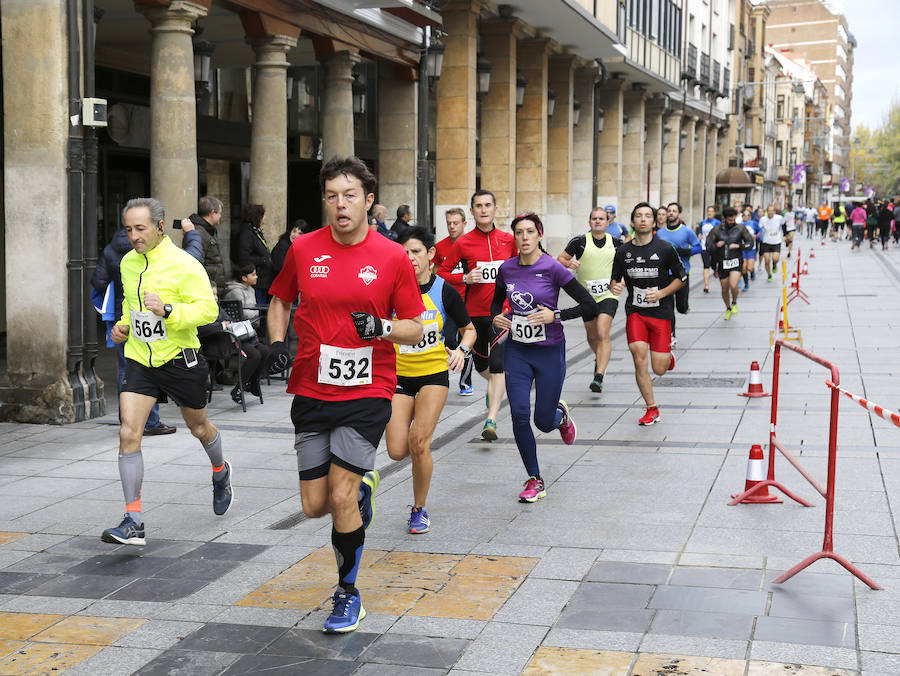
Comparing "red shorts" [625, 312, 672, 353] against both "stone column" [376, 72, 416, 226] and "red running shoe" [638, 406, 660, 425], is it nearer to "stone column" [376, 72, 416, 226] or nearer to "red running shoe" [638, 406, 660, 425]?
"red running shoe" [638, 406, 660, 425]

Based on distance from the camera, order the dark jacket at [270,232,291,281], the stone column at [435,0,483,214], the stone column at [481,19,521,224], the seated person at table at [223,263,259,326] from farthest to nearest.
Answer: the stone column at [481,19,521,224], the stone column at [435,0,483,214], the dark jacket at [270,232,291,281], the seated person at table at [223,263,259,326]

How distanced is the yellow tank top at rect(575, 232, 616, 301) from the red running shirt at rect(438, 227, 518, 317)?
8.00ft

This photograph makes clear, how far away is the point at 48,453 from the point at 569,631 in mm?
5545

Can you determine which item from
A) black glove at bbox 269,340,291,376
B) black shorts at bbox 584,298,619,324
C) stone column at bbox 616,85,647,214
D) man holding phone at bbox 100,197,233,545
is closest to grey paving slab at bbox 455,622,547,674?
black glove at bbox 269,340,291,376

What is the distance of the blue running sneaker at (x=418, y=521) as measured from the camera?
6.76 metres

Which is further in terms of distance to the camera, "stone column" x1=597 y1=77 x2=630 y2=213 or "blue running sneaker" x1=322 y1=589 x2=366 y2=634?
"stone column" x1=597 y1=77 x2=630 y2=213

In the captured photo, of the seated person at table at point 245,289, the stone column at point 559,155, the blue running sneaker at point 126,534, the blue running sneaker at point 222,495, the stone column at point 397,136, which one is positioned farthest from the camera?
the stone column at point 559,155

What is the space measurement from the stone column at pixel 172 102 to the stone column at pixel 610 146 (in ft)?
75.4

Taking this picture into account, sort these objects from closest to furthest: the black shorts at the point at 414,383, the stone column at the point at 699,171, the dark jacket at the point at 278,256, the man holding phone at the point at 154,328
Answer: the man holding phone at the point at 154,328 → the black shorts at the point at 414,383 → the dark jacket at the point at 278,256 → the stone column at the point at 699,171

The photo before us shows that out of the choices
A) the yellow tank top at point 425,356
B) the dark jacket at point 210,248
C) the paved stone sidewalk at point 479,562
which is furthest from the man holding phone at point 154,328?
the dark jacket at point 210,248

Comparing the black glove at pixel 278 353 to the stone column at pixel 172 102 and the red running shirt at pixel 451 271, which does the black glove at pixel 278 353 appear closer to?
the red running shirt at pixel 451 271

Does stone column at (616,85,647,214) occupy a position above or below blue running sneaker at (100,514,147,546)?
above

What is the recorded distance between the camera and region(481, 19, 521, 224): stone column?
23.9 metres

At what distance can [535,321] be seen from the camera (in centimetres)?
764
